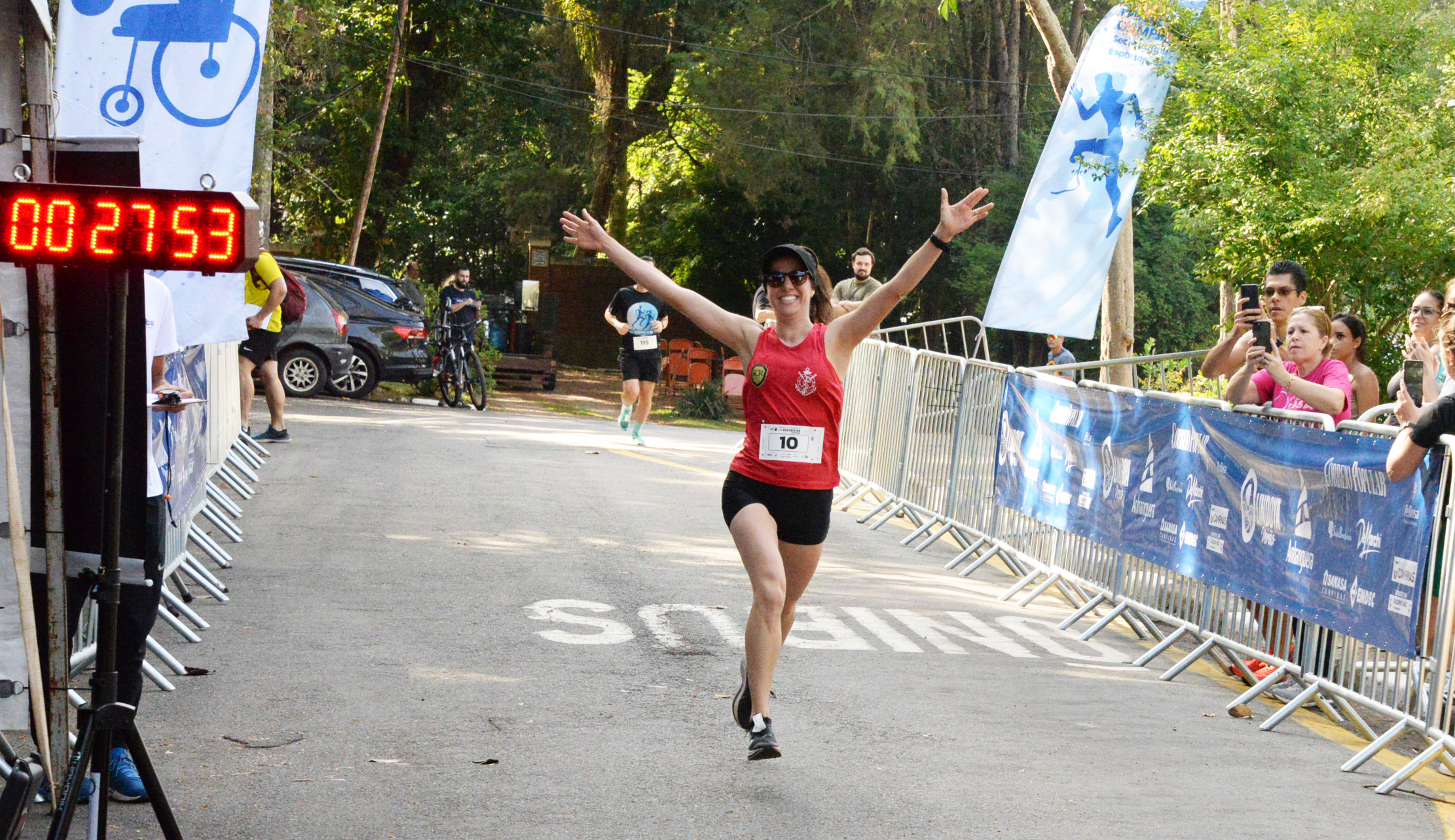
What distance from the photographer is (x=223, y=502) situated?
10625 mm

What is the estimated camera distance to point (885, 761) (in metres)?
5.89

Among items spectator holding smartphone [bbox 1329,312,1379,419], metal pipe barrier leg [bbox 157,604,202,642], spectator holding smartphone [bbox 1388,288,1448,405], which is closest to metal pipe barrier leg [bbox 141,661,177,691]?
metal pipe barrier leg [bbox 157,604,202,642]

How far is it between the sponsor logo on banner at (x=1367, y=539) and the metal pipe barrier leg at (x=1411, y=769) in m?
0.84

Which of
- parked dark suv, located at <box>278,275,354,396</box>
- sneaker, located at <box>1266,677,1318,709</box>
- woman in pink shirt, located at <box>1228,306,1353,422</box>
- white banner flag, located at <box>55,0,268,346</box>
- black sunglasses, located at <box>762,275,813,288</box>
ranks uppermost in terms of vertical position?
white banner flag, located at <box>55,0,268,346</box>

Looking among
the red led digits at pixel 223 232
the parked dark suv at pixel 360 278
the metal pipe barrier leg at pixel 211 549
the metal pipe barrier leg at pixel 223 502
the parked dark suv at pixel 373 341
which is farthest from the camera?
the parked dark suv at pixel 360 278

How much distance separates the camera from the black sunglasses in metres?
6.06

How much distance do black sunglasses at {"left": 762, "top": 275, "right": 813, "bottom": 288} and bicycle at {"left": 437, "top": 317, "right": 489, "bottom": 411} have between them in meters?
17.1

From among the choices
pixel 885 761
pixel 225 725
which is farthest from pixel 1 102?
pixel 885 761

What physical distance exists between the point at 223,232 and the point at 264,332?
34.4ft

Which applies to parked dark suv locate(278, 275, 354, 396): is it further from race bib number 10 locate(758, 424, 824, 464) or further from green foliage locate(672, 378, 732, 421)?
race bib number 10 locate(758, 424, 824, 464)

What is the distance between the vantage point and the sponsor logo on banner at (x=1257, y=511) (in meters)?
7.14

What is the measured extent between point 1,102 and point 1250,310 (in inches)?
241

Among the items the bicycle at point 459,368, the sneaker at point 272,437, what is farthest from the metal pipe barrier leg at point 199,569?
the bicycle at point 459,368

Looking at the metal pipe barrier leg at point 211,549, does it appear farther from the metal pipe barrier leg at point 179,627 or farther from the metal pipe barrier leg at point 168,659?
the metal pipe barrier leg at point 168,659
